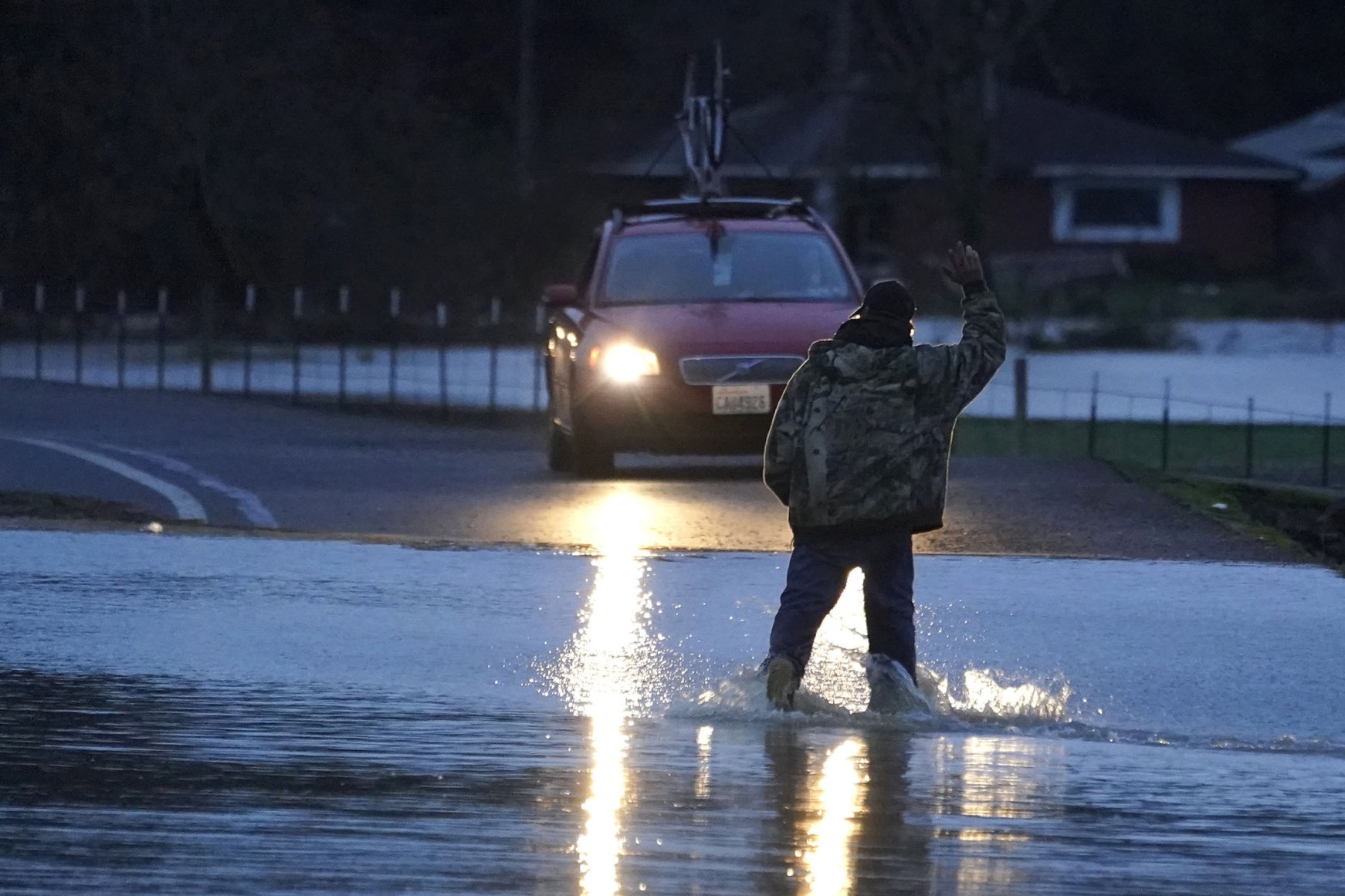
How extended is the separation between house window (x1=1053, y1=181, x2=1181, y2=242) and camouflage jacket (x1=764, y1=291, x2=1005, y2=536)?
45717 mm

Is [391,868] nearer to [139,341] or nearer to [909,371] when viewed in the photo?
[909,371]

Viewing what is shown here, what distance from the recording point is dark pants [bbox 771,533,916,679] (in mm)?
7438

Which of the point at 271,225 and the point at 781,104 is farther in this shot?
the point at 781,104

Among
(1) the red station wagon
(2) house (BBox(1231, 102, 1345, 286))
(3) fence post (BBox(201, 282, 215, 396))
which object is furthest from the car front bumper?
(2) house (BBox(1231, 102, 1345, 286))

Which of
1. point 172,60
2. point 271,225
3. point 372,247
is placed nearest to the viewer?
point 172,60

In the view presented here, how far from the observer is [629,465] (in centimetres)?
1733

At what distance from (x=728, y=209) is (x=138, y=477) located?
4.49 m

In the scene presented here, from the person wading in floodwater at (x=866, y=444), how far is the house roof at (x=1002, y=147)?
33083 millimetres

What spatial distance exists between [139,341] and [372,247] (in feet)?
17.4

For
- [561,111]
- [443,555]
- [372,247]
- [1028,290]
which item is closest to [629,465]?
[443,555]

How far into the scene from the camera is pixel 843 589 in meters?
7.52

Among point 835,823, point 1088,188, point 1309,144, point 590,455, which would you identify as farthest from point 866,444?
point 1309,144

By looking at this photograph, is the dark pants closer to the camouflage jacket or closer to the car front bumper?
the camouflage jacket

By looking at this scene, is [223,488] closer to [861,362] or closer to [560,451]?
[560,451]
